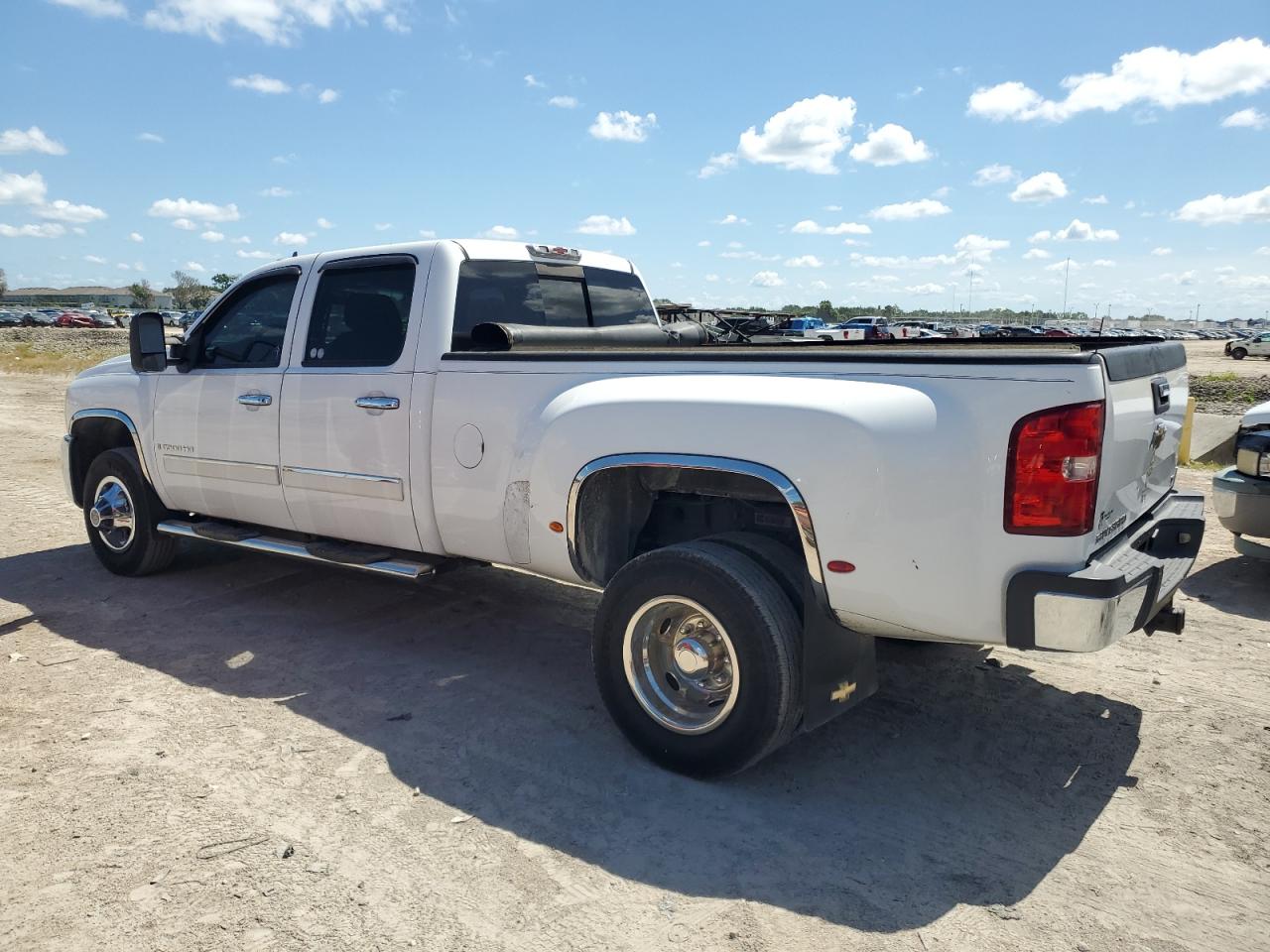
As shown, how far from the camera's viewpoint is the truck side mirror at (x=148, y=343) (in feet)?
18.7

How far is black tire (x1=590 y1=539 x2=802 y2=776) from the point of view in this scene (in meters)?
3.32

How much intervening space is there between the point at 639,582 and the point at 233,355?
3335mm

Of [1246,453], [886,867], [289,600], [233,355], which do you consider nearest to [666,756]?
[886,867]

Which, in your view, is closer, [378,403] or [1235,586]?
[378,403]

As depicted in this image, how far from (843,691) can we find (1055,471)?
3.95 ft

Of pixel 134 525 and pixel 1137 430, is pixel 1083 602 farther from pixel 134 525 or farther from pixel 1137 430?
pixel 134 525

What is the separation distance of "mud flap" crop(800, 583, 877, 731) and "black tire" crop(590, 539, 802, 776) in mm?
42

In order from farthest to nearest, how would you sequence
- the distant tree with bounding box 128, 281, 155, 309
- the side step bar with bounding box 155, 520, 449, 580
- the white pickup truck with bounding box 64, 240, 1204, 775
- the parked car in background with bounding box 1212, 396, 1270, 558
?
the distant tree with bounding box 128, 281, 155, 309, the parked car in background with bounding box 1212, 396, 1270, 558, the side step bar with bounding box 155, 520, 449, 580, the white pickup truck with bounding box 64, 240, 1204, 775

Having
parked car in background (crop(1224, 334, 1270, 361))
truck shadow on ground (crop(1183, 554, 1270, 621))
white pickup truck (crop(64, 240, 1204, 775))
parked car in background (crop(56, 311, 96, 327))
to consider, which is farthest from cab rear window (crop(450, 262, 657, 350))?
parked car in background (crop(56, 311, 96, 327))

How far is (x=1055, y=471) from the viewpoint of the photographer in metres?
2.84

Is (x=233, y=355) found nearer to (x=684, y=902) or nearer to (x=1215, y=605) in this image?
(x=684, y=902)

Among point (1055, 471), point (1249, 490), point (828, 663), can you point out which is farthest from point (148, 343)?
point (1249, 490)

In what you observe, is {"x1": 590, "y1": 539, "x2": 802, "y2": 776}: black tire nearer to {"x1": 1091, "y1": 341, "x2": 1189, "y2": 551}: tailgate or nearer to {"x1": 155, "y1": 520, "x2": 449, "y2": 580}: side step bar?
{"x1": 1091, "y1": 341, "x2": 1189, "y2": 551}: tailgate

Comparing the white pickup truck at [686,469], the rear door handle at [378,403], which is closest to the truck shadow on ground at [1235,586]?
the white pickup truck at [686,469]
